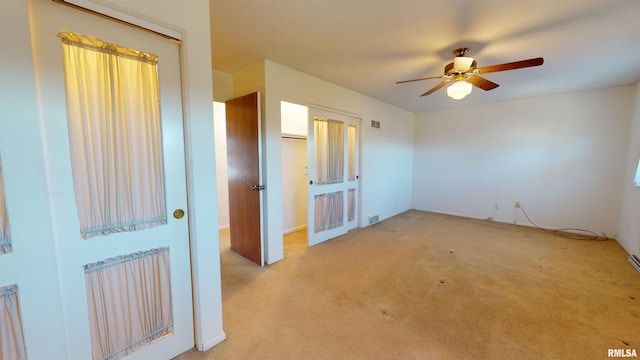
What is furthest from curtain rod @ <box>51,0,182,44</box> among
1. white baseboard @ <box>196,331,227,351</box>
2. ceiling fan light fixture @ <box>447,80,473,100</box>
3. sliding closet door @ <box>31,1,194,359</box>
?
ceiling fan light fixture @ <box>447,80,473,100</box>

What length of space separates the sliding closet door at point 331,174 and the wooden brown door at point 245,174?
0.88 m

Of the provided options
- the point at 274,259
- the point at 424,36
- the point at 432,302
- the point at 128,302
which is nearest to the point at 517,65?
the point at 424,36

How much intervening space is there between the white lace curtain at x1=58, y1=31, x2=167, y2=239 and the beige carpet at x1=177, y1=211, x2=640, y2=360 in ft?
3.52

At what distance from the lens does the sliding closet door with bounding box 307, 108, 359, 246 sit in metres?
3.57

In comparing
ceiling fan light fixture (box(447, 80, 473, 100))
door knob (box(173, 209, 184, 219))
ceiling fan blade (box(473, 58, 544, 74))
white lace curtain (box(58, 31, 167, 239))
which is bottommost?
door knob (box(173, 209, 184, 219))

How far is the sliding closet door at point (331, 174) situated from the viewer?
3.57 meters

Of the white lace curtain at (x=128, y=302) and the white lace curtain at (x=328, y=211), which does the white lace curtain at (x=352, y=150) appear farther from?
the white lace curtain at (x=128, y=302)

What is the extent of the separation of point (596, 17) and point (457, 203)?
13.3 feet

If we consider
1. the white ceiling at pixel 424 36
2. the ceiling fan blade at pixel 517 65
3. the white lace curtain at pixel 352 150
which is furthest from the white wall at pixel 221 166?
the ceiling fan blade at pixel 517 65

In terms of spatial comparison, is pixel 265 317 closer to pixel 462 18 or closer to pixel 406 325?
pixel 406 325

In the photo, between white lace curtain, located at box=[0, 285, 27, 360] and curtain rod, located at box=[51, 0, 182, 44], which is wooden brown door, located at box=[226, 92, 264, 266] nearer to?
curtain rod, located at box=[51, 0, 182, 44]

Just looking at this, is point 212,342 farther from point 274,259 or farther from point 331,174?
point 331,174

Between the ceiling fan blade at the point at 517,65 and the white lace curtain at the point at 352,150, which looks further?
the white lace curtain at the point at 352,150

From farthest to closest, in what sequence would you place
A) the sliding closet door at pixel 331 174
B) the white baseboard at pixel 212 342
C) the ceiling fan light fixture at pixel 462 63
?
the sliding closet door at pixel 331 174
the ceiling fan light fixture at pixel 462 63
the white baseboard at pixel 212 342
